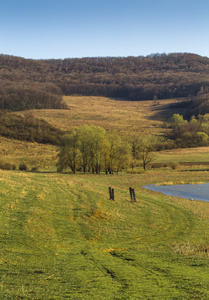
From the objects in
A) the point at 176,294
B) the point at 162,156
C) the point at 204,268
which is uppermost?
the point at 176,294

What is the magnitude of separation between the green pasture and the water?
15771 mm

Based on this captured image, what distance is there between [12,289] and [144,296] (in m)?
3.42

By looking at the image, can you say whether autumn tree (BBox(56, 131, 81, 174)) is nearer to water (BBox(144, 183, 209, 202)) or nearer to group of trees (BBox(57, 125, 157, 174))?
group of trees (BBox(57, 125, 157, 174))

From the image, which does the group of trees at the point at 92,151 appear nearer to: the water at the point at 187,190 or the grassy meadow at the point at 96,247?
the water at the point at 187,190

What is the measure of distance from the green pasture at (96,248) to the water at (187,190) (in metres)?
15.8

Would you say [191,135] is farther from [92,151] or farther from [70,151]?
[70,151]

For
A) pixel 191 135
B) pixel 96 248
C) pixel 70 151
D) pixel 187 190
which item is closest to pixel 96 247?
pixel 96 248

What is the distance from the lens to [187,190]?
48.6m

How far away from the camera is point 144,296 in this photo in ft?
26.4

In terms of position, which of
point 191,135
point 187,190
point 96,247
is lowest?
point 187,190

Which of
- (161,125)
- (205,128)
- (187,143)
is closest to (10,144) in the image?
(187,143)

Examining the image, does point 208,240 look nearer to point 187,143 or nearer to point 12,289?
point 12,289

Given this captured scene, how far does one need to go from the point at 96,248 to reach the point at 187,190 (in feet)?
119

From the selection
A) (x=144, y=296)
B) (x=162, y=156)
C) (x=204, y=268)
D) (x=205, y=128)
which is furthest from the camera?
(x=205, y=128)
